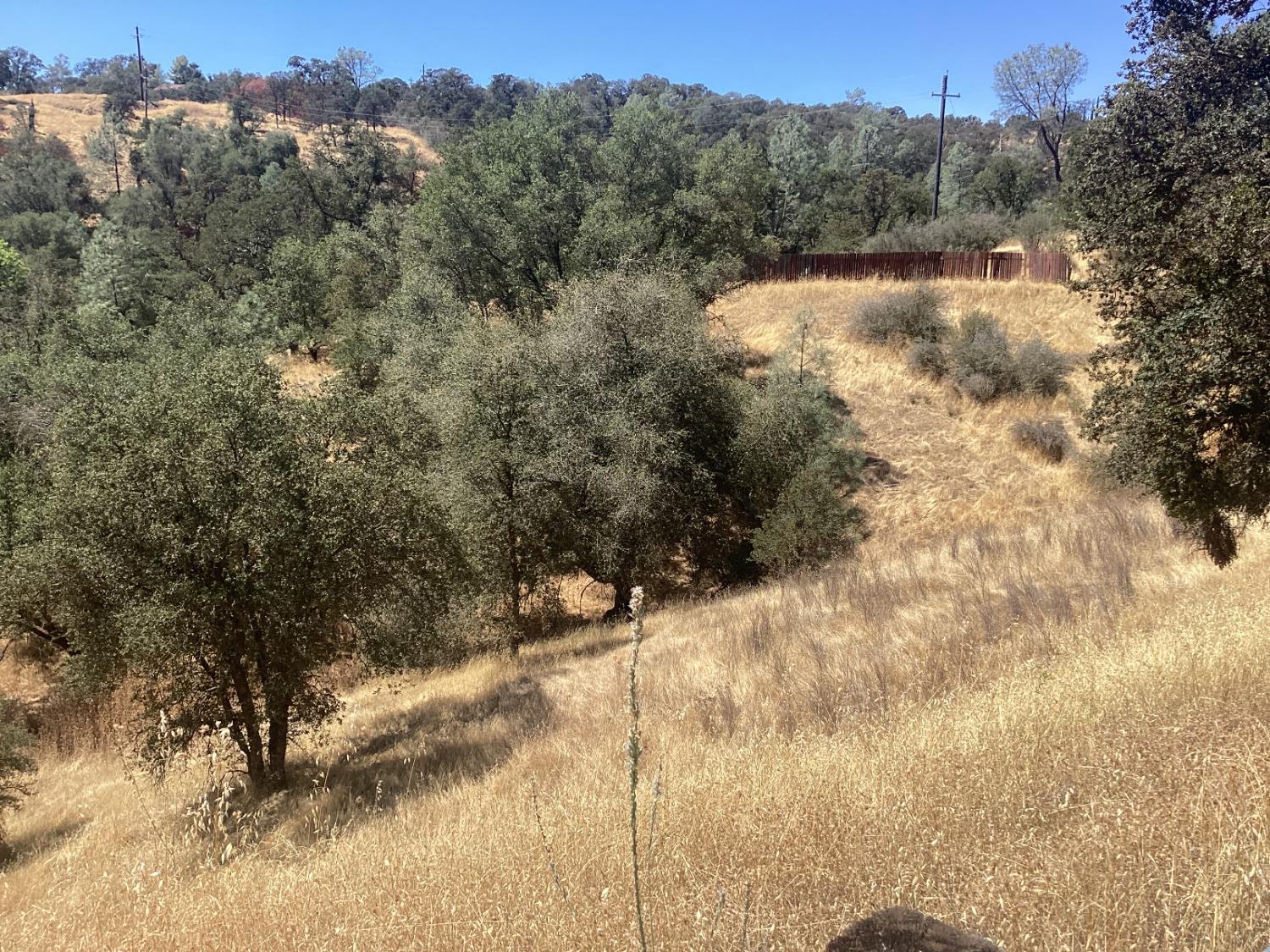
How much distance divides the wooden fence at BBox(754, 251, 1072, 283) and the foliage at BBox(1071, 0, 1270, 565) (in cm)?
1859

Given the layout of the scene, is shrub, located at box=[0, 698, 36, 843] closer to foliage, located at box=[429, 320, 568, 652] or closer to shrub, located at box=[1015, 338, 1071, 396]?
foliage, located at box=[429, 320, 568, 652]

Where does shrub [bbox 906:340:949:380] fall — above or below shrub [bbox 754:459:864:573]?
above

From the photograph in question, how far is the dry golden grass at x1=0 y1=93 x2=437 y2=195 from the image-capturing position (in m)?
91.9

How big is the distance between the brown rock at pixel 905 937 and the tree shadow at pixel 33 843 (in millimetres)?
10521

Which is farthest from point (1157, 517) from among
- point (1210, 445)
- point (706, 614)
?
point (706, 614)

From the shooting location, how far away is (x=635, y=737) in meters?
1.69

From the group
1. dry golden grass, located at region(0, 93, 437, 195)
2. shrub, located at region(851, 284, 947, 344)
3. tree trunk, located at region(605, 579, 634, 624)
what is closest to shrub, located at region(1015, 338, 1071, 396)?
shrub, located at region(851, 284, 947, 344)

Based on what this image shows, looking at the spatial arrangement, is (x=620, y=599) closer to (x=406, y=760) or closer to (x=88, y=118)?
(x=406, y=760)

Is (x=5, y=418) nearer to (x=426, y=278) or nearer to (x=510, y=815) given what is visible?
(x=426, y=278)

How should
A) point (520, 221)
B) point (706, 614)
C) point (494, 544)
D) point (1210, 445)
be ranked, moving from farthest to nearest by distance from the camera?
point (520, 221), point (494, 544), point (706, 614), point (1210, 445)

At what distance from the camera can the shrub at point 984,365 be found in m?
24.2

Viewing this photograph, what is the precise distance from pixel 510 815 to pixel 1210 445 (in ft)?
28.0

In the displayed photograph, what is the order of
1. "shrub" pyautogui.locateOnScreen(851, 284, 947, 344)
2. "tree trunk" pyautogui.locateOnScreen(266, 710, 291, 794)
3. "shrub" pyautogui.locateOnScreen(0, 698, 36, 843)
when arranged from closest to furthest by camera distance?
"tree trunk" pyautogui.locateOnScreen(266, 710, 291, 794) < "shrub" pyautogui.locateOnScreen(0, 698, 36, 843) < "shrub" pyautogui.locateOnScreen(851, 284, 947, 344)

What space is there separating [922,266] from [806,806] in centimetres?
3141
